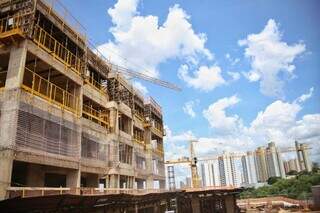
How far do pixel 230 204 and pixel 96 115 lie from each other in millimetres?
17428

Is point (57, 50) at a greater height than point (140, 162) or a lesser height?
greater

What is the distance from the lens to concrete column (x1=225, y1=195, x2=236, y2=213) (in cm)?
3175

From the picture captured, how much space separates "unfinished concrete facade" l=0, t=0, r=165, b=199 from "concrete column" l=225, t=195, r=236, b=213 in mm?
10141

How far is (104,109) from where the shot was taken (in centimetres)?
2855

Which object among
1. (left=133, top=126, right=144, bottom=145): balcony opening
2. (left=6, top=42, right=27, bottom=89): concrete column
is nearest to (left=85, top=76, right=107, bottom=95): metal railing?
(left=133, top=126, right=144, bottom=145): balcony opening

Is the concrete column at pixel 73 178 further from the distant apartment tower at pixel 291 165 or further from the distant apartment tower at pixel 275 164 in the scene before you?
the distant apartment tower at pixel 291 165

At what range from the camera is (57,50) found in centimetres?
2208

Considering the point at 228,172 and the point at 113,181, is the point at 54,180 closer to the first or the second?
the point at 113,181

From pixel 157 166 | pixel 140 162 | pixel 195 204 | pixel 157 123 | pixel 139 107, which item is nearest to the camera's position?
pixel 195 204

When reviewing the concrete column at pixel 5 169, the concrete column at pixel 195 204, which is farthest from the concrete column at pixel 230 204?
the concrete column at pixel 5 169

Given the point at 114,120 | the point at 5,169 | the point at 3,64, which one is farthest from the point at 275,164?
the point at 5,169

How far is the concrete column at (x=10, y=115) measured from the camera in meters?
14.4

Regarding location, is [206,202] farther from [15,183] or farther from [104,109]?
[15,183]

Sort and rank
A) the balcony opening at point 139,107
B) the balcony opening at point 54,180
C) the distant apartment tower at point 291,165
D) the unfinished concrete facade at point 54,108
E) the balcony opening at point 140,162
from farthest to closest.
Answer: the distant apartment tower at point 291,165, the balcony opening at point 139,107, the balcony opening at point 140,162, the balcony opening at point 54,180, the unfinished concrete facade at point 54,108
